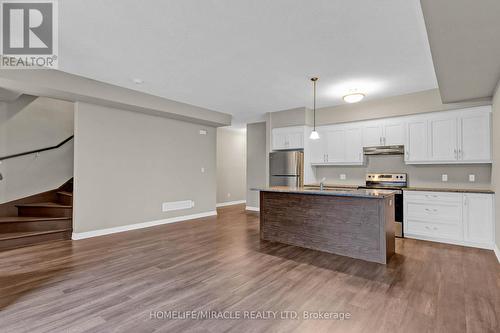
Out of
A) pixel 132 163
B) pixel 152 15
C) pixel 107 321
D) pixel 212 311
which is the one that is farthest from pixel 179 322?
pixel 132 163

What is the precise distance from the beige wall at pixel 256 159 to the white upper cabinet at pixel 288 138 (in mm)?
1090

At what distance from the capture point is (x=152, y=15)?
2.49 meters

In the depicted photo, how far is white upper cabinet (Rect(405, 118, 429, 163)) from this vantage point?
4637 mm

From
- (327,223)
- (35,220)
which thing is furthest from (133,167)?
(327,223)

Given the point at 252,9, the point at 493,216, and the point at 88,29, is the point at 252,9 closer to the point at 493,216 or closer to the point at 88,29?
the point at 88,29

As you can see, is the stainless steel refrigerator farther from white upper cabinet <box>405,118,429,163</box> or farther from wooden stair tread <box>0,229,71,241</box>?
wooden stair tread <box>0,229,71,241</box>

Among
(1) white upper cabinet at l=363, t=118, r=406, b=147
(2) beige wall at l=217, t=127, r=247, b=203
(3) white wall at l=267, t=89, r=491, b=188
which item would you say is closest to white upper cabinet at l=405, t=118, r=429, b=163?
(1) white upper cabinet at l=363, t=118, r=406, b=147

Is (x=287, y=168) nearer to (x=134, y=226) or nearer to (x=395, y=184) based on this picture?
(x=395, y=184)

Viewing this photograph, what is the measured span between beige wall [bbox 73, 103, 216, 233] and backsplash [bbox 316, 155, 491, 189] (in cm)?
337

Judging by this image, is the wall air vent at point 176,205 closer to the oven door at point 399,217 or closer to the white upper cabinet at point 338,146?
the white upper cabinet at point 338,146

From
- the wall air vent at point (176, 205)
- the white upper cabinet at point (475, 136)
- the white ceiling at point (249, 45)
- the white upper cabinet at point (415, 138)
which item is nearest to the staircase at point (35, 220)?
the wall air vent at point (176, 205)

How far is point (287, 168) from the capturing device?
6047mm

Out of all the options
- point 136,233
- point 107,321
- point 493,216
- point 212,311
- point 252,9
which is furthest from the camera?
point 136,233

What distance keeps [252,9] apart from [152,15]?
3.31 ft
